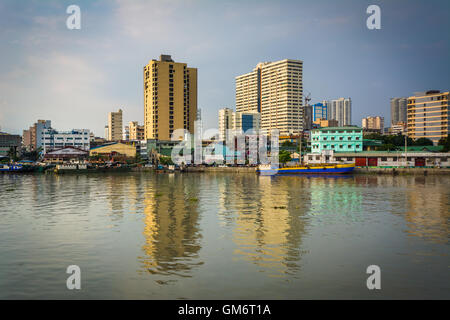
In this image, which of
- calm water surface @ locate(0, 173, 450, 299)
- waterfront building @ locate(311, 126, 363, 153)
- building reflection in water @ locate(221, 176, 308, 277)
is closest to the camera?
calm water surface @ locate(0, 173, 450, 299)

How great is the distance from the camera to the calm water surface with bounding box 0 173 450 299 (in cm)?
1363

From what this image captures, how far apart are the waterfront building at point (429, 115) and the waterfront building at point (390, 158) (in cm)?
5918

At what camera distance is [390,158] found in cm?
10519

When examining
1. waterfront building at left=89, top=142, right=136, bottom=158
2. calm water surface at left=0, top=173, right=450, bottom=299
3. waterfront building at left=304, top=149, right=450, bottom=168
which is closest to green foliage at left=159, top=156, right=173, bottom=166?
waterfront building at left=89, top=142, right=136, bottom=158

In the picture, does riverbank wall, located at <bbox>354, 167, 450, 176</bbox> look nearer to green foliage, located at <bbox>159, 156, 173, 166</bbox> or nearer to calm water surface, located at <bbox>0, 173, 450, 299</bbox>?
calm water surface, located at <bbox>0, 173, 450, 299</bbox>

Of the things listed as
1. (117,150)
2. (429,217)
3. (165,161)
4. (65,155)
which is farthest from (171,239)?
(117,150)

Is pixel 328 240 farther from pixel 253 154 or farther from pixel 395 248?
pixel 253 154

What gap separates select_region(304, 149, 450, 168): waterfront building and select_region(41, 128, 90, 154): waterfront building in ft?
374

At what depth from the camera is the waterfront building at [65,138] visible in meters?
172

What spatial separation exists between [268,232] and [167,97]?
139 metres

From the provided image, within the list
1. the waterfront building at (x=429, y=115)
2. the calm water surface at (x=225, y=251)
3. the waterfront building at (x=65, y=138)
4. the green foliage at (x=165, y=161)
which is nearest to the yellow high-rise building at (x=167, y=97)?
the green foliage at (x=165, y=161)

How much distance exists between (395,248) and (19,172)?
401 ft

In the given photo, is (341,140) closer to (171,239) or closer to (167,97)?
(167,97)

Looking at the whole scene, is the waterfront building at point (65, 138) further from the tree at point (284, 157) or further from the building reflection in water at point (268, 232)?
the building reflection in water at point (268, 232)
